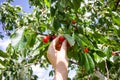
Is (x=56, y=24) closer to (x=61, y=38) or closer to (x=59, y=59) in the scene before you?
(x=61, y=38)

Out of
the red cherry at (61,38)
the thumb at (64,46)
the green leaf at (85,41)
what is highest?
the red cherry at (61,38)

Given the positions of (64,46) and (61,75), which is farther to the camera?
(64,46)

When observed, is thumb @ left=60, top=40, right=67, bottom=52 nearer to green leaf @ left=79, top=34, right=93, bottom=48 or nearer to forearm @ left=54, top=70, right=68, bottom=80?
forearm @ left=54, top=70, right=68, bottom=80

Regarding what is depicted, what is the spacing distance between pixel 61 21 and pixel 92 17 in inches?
128

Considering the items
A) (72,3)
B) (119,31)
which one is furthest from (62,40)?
(119,31)

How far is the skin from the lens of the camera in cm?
155

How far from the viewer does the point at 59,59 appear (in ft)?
5.43

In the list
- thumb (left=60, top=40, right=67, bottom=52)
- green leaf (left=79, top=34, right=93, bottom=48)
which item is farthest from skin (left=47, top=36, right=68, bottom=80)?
green leaf (left=79, top=34, right=93, bottom=48)

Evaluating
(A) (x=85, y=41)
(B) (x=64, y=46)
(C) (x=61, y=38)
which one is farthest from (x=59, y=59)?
(A) (x=85, y=41)

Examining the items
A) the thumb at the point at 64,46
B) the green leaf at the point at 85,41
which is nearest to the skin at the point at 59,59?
the thumb at the point at 64,46

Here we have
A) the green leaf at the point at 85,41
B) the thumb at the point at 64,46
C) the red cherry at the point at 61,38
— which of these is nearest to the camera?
the thumb at the point at 64,46

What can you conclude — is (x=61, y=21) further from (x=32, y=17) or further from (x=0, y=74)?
(x=32, y=17)

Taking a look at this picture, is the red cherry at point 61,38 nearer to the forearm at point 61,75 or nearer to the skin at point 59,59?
the skin at point 59,59

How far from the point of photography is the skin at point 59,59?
5.09 ft
